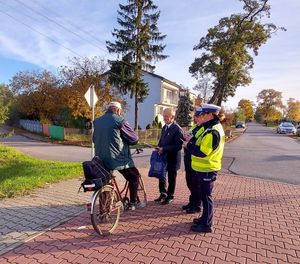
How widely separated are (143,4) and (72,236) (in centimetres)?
2672

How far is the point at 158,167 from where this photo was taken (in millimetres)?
5516

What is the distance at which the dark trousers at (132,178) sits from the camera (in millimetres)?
4996

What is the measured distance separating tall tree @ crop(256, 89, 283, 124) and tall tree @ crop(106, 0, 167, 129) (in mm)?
75861

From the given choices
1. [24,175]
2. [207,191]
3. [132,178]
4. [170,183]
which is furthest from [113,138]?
[24,175]

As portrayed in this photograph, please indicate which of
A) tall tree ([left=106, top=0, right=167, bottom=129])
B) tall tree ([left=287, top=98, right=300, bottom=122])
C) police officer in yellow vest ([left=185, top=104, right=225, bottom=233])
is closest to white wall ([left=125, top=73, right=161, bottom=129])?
tall tree ([left=106, top=0, right=167, bottom=129])

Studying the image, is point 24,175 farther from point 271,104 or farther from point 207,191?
point 271,104

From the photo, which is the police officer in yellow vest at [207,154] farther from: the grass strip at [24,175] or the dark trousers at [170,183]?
the grass strip at [24,175]

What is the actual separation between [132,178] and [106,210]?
804 mm

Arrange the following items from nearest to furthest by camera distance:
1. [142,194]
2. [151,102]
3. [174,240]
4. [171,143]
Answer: [174,240] → [171,143] → [142,194] → [151,102]

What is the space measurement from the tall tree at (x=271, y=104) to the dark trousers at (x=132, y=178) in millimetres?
96050

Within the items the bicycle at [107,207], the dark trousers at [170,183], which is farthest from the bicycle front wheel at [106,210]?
the dark trousers at [170,183]

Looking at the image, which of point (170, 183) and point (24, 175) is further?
point (24, 175)

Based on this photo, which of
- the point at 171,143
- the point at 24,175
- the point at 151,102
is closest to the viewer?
the point at 171,143

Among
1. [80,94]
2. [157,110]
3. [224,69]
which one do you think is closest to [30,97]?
[80,94]
